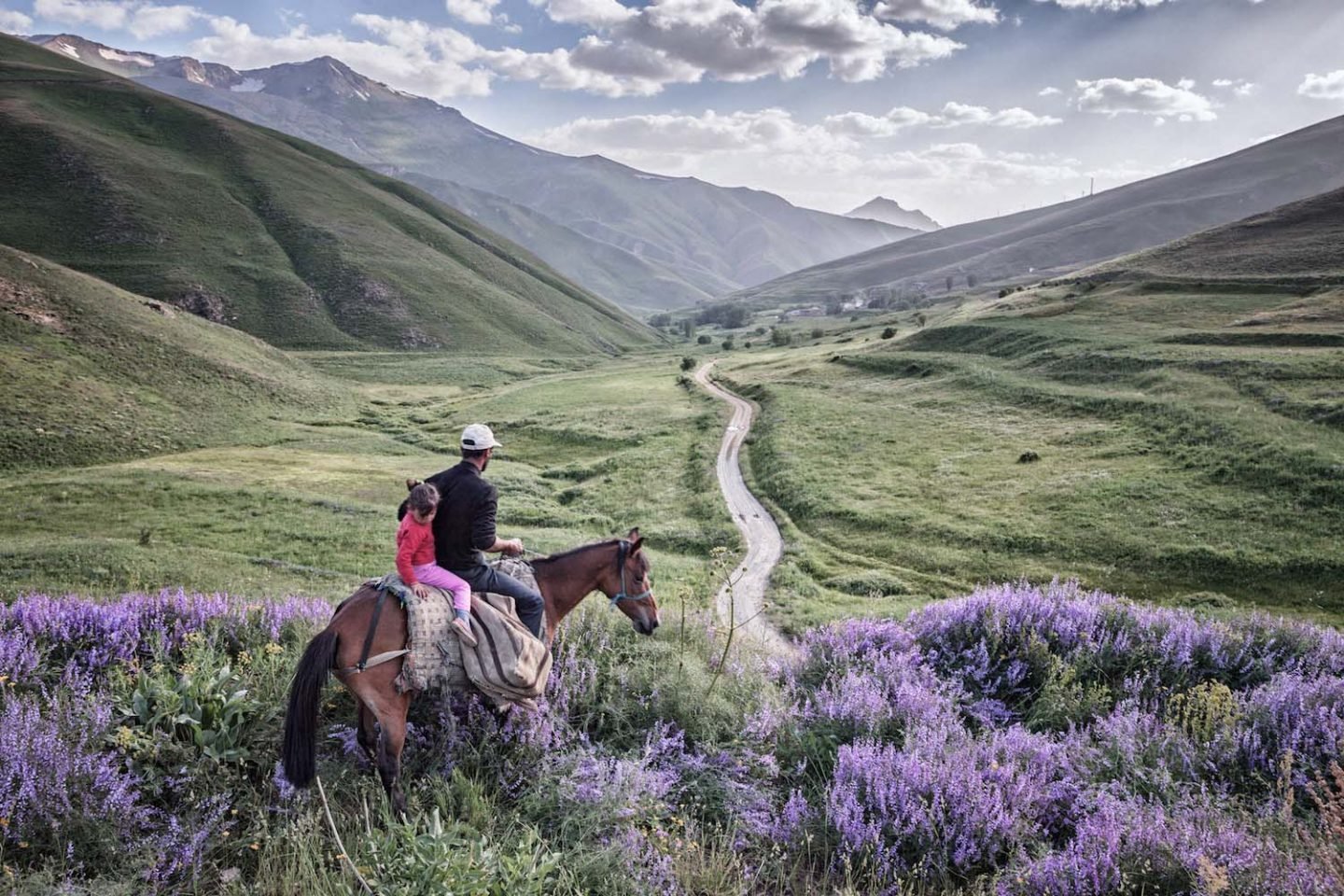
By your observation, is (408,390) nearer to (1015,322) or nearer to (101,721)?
(1015,322)

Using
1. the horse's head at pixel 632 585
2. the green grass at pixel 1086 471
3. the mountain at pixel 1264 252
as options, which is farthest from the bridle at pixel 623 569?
the mountain at pixel 1264 252

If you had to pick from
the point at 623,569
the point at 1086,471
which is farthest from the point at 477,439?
the point at 1086,471

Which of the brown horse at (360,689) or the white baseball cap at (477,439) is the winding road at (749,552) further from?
the brown horse at (360,689)

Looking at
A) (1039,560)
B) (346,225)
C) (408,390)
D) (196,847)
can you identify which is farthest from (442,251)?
(196,847)

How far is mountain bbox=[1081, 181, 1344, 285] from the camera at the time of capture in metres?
69.4

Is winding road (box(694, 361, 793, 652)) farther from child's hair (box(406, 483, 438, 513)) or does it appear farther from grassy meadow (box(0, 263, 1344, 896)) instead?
child's hair (box(406, 483, 438, 513))

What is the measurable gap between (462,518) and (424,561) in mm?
697

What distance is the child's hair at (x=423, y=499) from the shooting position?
7.68 metres

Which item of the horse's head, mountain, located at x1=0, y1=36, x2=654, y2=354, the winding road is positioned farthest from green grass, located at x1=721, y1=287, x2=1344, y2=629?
mountain, located at x1=0, y1=36, x2=654, y2=354

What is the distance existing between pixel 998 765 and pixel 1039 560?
19510mm

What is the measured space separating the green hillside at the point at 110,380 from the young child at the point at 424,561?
123 feet

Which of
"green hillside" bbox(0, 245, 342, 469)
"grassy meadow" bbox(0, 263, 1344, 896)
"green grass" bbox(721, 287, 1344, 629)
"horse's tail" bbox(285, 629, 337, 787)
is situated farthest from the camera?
"green hillside" bbox(0, 245, 342, 469)

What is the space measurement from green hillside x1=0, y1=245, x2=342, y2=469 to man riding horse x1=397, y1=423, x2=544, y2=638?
3718cm

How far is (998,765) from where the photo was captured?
723 centimetres
